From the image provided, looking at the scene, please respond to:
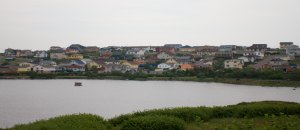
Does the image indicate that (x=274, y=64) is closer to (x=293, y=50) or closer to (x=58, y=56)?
(x=293, y=50)

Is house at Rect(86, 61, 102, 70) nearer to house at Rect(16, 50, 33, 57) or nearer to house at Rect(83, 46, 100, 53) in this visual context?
house at Rect(83, 46, 100, 53)

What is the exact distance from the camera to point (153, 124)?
10.7m

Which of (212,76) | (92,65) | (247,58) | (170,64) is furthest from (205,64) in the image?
(92,65)

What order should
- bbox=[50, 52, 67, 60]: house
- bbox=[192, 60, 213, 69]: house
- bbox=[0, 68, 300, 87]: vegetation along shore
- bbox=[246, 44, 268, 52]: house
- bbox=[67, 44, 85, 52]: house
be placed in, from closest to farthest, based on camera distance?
1. bbox=[0, 68, 300, 87]: vegetation along shore
2. bbox=[192, 60, 213, 69]: house
3. bbox=[246, 44, 268, 52]: house
4. bbox=[50, 52, 67, 60]: house
5. bbox=[67, 44, 85, 52]: house

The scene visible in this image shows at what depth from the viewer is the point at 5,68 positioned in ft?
223

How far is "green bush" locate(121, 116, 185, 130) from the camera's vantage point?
10.7 metres

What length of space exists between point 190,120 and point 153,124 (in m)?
2.31

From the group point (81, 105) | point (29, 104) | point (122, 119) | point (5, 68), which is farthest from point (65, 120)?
point (5, 68)

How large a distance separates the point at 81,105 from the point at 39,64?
144 feet

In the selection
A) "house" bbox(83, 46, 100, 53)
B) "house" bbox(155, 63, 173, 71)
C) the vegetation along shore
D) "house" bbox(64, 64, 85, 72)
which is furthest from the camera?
"house" bbox(83, 46, 100, 53)

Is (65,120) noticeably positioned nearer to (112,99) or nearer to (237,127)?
(237,127)

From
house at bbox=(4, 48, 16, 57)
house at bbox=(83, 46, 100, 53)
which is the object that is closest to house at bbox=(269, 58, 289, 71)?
house at bbox=(83, 46, 100, 53)

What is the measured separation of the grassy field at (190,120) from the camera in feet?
31.2

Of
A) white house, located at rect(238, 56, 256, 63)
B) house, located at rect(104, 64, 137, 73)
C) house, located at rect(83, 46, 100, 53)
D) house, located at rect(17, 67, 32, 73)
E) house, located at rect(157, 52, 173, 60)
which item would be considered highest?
house, located at rect(83, 46, 100, 53)
